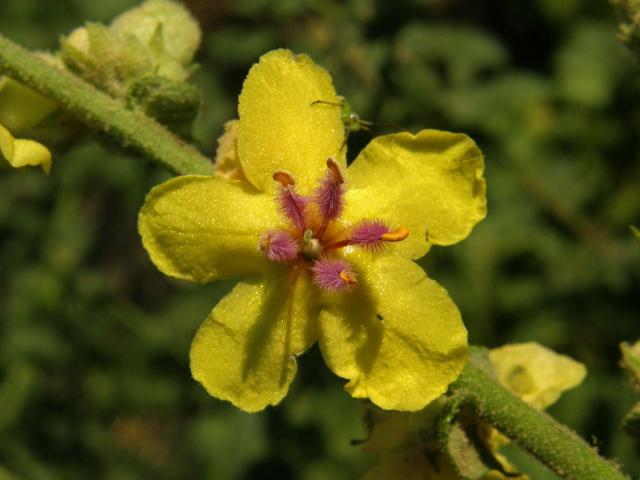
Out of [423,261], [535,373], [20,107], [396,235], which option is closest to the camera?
[396,235]

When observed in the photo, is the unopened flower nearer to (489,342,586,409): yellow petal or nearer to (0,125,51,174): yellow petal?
(489,342,586,409): yellow petal

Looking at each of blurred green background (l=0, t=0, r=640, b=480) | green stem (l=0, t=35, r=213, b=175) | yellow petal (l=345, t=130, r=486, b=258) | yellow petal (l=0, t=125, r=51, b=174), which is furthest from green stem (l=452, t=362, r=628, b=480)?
blurred green background (l=0, t=0, r=640, b=480)

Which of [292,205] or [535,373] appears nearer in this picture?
[292,205]

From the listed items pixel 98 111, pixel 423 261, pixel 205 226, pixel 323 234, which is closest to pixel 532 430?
pixel 323 234

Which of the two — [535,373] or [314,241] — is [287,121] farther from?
[535,373]

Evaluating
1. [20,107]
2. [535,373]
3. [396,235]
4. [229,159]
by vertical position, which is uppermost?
[396,235]

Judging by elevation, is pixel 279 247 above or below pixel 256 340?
above

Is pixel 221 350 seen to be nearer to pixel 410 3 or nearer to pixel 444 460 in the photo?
pixel 444 460
